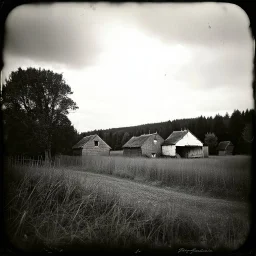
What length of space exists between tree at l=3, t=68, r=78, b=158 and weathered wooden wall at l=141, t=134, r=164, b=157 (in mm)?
29338

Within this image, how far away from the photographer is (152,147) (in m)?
33.0

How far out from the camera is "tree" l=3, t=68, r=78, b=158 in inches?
115

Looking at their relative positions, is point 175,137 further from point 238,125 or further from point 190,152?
point 238,125

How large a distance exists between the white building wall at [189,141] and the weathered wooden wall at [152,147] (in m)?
3.54

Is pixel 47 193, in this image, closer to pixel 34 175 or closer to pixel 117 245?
pixel 34 175

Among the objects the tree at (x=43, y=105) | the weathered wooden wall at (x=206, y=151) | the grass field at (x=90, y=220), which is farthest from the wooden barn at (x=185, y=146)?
the tree at (x=43, y=105)

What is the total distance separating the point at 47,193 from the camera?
10.3 ft

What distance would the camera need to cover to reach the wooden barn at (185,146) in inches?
1232

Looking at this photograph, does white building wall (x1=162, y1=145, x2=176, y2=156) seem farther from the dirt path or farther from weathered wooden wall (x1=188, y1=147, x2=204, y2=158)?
the dirt path

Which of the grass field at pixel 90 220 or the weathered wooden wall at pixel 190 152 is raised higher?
the grass field at pixel 90 220

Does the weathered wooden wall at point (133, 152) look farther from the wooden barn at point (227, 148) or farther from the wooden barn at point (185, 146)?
the wooden barn at point (227, 148)

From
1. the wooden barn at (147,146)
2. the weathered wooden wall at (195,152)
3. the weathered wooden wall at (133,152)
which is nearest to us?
the weathered wooden wall at (195,152)

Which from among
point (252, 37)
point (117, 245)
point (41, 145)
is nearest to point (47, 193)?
point (41, 145)

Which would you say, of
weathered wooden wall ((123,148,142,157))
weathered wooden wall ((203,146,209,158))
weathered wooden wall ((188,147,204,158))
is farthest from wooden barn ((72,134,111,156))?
weathered wooden wall ((203,146,209,158))
